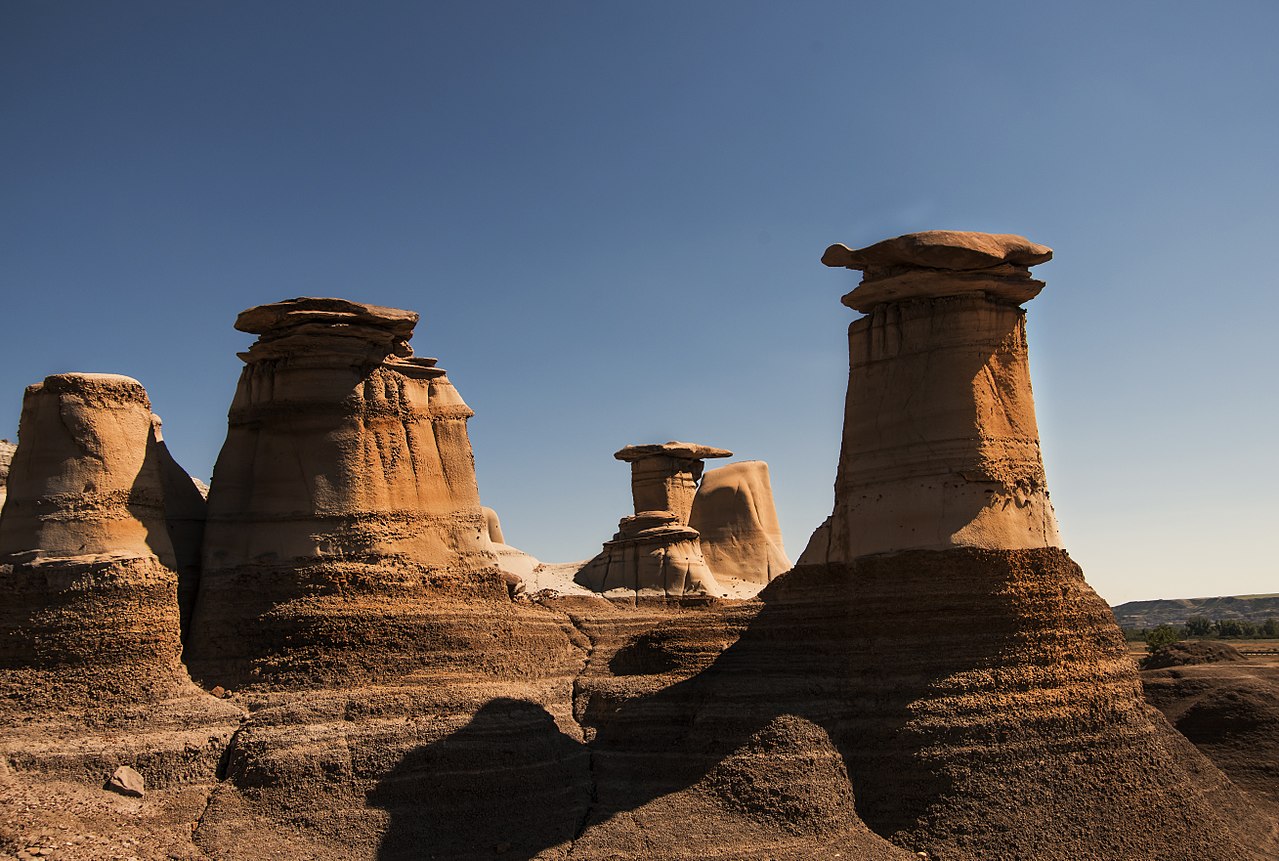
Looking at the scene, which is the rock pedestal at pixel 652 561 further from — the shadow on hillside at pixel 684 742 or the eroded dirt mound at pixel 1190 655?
the shadow on hillside at pixel 684 742

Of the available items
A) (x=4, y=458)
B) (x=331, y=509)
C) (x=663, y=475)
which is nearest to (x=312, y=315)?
(x=331, y=509)

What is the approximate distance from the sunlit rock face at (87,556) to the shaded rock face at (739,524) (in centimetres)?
2908

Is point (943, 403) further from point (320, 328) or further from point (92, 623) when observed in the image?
point (92, 623)

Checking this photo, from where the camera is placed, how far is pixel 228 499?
22984 millimetres

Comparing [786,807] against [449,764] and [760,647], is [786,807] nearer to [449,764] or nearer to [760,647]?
[760,647]

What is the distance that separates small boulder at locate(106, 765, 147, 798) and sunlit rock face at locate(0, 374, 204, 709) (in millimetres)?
1784

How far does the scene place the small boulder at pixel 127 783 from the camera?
18.0m

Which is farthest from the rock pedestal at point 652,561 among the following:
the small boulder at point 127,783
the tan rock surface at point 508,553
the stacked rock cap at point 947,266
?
the small boulder at point 127,783

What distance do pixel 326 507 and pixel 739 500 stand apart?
1120 inches

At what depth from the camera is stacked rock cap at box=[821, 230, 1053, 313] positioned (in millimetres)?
22391

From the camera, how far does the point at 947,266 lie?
22547 mm

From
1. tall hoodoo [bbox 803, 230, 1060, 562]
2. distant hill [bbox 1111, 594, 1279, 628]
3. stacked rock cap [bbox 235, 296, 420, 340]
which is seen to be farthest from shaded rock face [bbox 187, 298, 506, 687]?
distant hill [bbox 1111, 594, 1279, 628]

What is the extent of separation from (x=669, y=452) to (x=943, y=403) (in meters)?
27.3

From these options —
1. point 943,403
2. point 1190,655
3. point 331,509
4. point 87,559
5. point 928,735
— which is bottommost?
point 928,735
